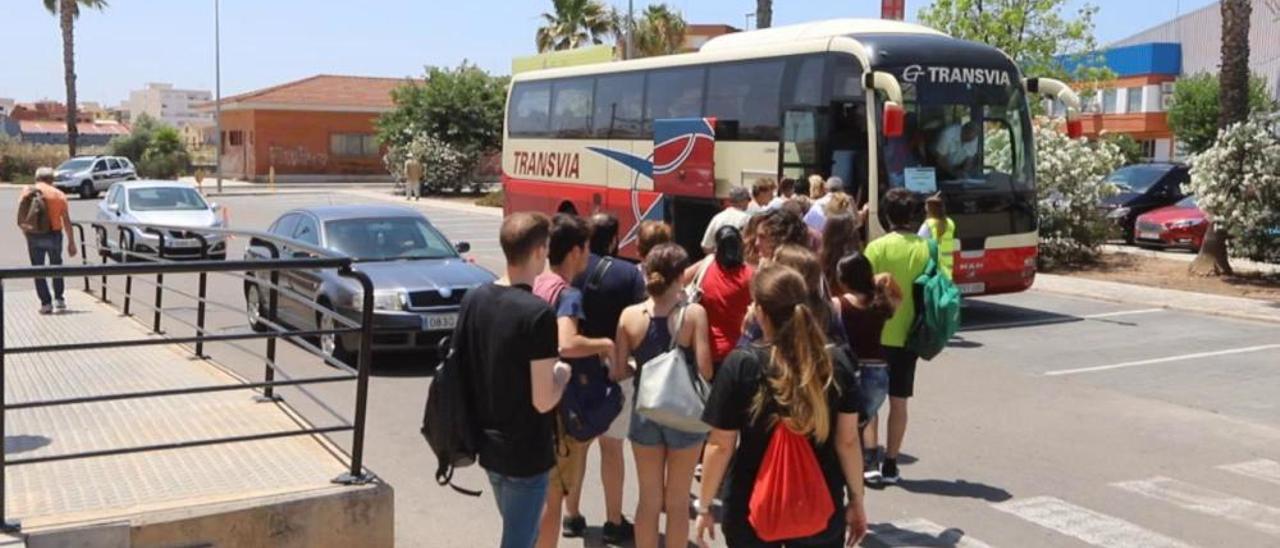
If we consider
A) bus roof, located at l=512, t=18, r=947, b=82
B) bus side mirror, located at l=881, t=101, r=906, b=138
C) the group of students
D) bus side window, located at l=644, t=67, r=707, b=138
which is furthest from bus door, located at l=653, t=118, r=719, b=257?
the group of students

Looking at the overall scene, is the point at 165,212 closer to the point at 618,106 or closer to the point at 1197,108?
the point at 618,106

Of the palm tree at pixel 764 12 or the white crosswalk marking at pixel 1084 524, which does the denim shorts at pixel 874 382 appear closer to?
the white crosswalk marking at pixel 1084 524

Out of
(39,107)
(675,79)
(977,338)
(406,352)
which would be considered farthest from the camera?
(39,107)

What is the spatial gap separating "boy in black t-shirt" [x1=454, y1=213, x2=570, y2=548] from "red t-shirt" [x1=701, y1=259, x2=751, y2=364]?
1.58m

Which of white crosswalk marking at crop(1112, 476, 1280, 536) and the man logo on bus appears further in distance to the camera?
the man logo on bus

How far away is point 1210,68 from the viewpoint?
55.8 m

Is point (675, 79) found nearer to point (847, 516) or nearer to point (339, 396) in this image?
point (339, 396)

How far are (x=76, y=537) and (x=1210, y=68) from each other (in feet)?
196

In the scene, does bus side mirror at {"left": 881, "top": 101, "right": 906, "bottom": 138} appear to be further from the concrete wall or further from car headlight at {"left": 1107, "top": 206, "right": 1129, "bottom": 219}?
car headlight at {"left": 1107, "top": 206, "right": 1129, "bottom": 219}

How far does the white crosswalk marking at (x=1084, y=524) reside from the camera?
632 centimetres

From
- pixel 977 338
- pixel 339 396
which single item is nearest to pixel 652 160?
pixel 977 338

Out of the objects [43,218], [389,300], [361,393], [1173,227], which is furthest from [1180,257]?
[361,393]

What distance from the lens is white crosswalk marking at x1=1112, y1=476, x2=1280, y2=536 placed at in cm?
677

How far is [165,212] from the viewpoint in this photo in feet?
73.2
